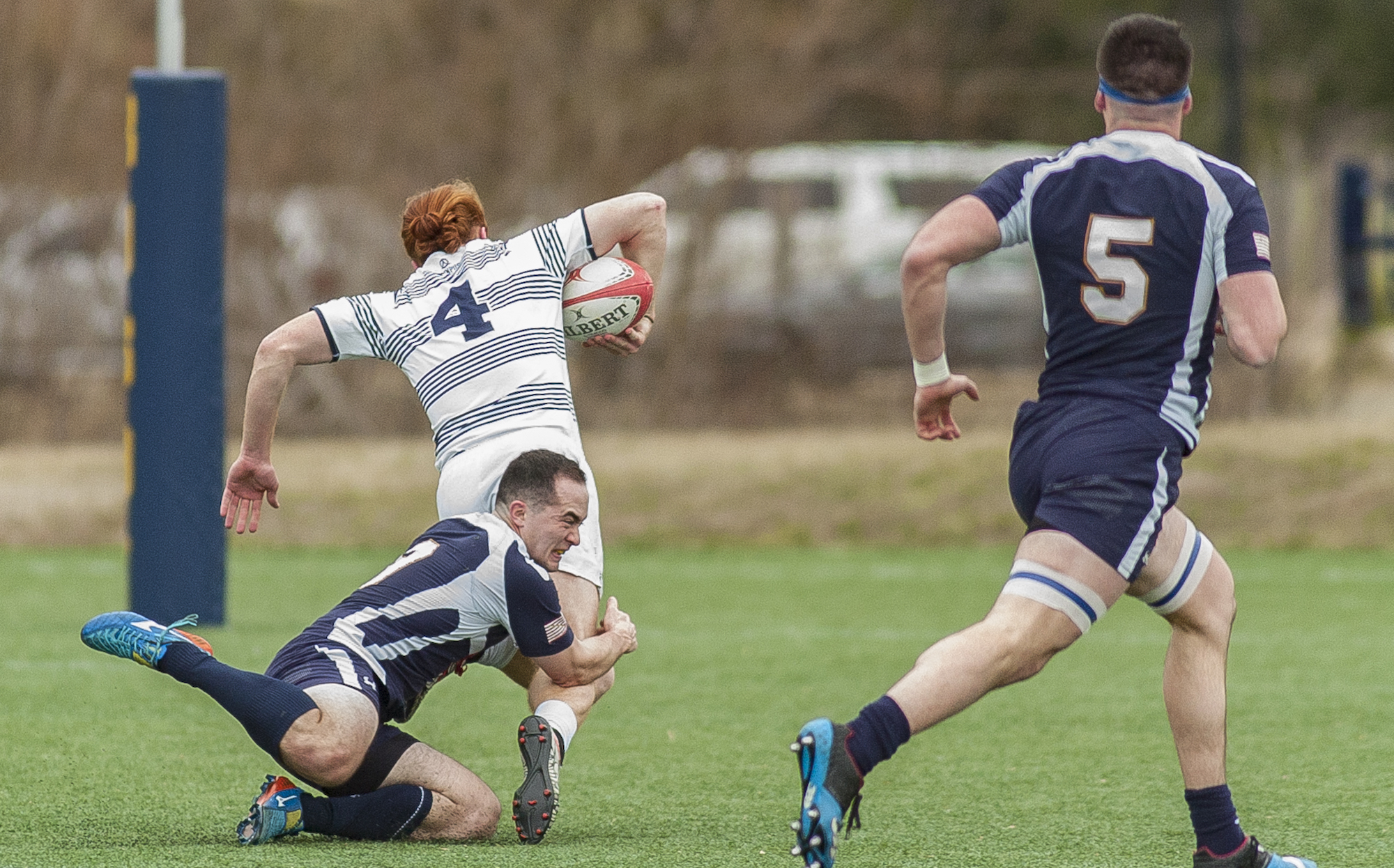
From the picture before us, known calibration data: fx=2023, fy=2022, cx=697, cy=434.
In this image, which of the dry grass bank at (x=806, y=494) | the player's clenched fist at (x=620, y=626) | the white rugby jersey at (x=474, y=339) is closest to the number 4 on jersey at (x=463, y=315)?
the white rugby jersey at (x=474, y=339)

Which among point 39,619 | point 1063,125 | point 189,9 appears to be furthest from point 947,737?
point 1063,125

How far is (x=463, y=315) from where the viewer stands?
17.2 ft

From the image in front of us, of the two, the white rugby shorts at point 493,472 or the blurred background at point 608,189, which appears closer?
the white rugby shorts at point 493,472

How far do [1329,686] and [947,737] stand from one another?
1834 millimetres

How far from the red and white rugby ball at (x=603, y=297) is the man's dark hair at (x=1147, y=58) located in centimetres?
170

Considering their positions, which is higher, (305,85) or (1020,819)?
(305,85)

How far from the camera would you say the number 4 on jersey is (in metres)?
5.23

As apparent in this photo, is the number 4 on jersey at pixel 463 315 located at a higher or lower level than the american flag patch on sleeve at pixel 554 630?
higher

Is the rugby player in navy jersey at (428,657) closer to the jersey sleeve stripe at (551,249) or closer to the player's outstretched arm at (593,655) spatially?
the player's outstretched arm at (593,655)

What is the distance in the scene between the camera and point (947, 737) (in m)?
6.71

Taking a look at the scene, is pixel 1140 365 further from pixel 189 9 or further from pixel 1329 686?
pixel 189 9

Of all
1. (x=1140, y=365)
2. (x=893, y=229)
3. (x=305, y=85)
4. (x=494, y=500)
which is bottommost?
(x=494, y=500)

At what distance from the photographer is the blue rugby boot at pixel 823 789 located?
386cm

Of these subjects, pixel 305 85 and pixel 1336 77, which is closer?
pixel 305 85
